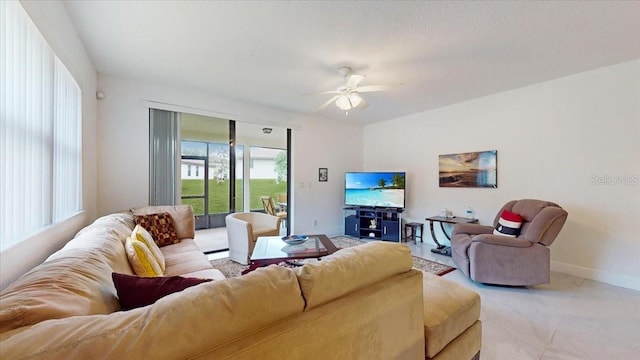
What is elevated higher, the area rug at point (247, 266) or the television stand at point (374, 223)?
the television stand at point (374, 223)

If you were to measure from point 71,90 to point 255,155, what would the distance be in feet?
14.6

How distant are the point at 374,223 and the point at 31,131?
476 centimetres

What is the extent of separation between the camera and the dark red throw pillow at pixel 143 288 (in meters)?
1.00

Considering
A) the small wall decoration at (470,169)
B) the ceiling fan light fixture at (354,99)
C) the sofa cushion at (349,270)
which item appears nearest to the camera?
the sofa cushion at (349,270)

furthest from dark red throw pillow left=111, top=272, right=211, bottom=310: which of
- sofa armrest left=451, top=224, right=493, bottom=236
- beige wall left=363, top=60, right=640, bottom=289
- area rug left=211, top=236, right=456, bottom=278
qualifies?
beige wall left=363, top=60, right=640, bottom=289

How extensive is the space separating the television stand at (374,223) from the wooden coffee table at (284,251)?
2.22 m

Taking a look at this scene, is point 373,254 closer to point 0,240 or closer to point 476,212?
point 0,240

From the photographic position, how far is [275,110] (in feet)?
15.8

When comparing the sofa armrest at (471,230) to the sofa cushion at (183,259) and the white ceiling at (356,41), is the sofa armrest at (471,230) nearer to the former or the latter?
the white ceiling at (356,41)

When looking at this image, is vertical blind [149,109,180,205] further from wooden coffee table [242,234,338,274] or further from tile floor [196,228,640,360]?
tile floor [196,228,640,360]

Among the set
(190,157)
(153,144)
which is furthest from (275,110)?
(190,157)

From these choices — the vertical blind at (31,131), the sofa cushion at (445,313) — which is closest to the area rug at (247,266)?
the vertical blind at (31,131)

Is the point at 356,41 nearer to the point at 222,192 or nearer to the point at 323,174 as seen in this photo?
the point at 323,174

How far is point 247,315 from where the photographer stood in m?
0.78
